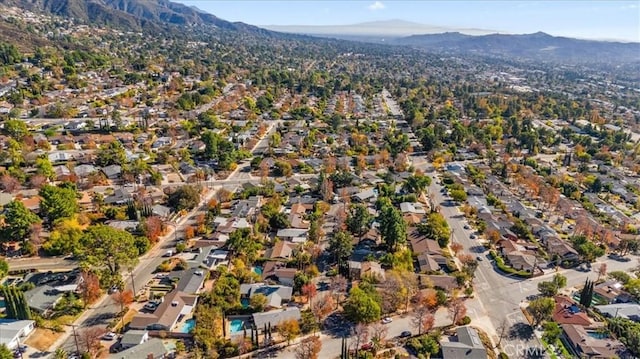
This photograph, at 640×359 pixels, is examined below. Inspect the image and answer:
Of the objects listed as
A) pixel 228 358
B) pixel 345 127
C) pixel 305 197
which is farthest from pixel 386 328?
pixel 345 127

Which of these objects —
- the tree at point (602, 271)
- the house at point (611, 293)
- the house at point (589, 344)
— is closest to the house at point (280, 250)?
the house at point (589, 344)

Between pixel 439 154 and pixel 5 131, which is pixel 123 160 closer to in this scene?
pixel 5 131

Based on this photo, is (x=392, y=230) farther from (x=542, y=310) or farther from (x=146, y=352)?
(x=146, y=352)

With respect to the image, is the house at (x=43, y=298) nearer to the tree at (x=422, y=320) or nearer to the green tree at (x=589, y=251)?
the tree at (x=422, y=320)

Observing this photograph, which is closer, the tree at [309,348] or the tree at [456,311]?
the tree at [309,348]

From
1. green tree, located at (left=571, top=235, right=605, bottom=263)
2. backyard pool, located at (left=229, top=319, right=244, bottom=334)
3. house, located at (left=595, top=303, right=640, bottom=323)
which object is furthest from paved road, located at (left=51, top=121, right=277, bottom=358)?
green tree, located at (left=571, top=235, right=605, bottom=263)

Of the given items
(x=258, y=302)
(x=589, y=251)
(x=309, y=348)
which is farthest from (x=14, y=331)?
(x=589, y=251)

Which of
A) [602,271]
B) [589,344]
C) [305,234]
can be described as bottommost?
[589,344]
